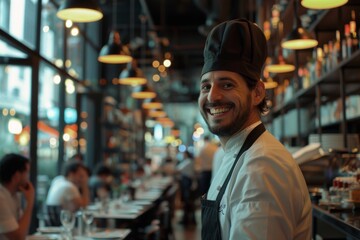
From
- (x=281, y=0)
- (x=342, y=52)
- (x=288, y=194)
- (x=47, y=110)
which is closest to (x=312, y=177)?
(x=342, y=52)

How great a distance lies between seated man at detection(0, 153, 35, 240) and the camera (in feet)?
11.5

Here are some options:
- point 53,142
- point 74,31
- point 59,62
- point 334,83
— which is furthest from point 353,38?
point 74,31

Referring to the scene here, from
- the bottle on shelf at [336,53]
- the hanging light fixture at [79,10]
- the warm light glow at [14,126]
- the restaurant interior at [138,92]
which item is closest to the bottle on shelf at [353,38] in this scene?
the restaurant interior at [138,92]

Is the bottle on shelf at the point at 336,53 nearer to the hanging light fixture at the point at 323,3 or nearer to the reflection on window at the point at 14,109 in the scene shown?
the hanging light fixture at the point at 323,3

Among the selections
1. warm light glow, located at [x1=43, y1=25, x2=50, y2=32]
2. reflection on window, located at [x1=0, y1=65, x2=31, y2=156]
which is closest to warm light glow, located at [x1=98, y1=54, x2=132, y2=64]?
reflection on window, located at [x1=0, y1=65, x2=31, y2=156]

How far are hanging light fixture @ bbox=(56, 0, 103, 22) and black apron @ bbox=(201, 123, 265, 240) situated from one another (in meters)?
2.82

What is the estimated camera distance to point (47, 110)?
7.20 meters

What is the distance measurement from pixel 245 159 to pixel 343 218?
1363 mm

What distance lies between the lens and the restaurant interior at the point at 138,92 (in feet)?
14.1

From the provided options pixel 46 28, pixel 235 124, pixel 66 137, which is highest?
pixel 46 28

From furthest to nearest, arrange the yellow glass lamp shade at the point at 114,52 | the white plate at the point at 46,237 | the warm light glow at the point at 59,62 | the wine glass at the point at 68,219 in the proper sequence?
1. the warm light glow at the point at 59,62
2. the yellow glass lamp shade at the point at 114,52
3. the white plate at the point at 46,237
4. the wine glass at the point at 68,219

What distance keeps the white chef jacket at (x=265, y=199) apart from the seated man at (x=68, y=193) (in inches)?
149

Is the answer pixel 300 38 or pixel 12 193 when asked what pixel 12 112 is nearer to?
pixel 12 193

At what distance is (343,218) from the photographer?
109 inches
